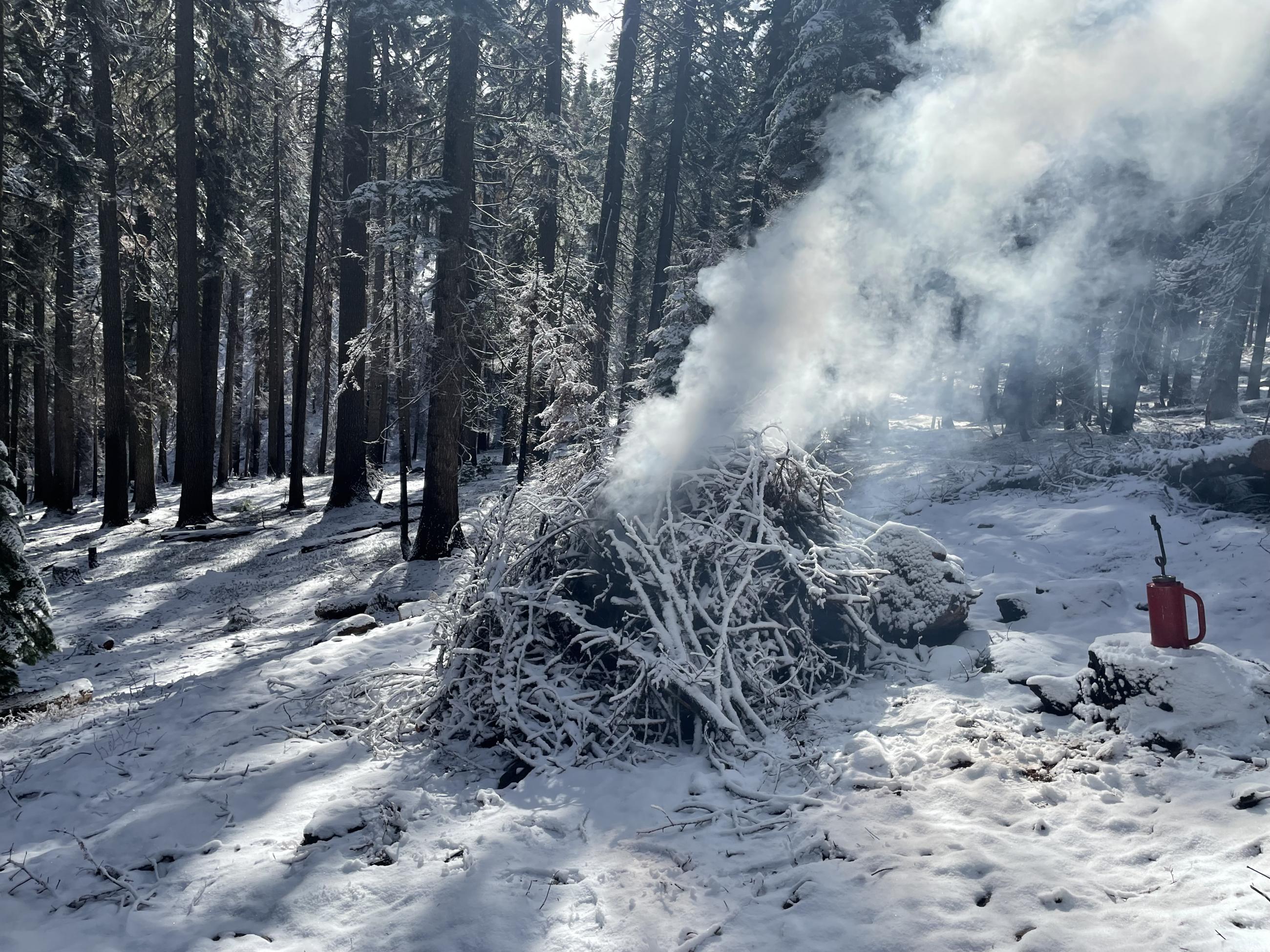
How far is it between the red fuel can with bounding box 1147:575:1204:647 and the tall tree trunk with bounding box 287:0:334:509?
15.2 metres

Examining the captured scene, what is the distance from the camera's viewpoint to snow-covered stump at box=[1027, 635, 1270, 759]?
13.9ft

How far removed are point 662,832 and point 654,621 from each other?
1.50 m

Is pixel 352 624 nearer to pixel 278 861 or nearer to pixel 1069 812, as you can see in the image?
pixel 278 861

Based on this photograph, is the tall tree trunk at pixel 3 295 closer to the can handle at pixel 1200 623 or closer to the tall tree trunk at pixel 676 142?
the can handle at pixel 1200 623

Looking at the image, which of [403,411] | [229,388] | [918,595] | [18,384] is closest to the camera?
[918,595]

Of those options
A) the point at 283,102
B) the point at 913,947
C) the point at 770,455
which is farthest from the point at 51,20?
the point at 913,947

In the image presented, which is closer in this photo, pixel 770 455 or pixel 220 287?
pixel 770 455

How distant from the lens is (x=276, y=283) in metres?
20.3

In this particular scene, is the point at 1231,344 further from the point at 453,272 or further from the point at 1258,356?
the point at 453,272

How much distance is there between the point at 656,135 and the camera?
24375 mm

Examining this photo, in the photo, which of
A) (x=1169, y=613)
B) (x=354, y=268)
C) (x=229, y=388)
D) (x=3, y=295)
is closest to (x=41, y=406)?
(x=229, y=388)

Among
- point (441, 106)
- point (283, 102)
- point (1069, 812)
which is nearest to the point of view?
point (1069, 812)

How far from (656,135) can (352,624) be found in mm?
20761

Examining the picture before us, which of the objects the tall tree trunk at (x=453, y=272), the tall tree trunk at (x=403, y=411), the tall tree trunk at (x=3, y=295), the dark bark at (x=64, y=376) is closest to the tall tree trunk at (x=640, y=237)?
the tall tree trunk at (x=403, y=411)
